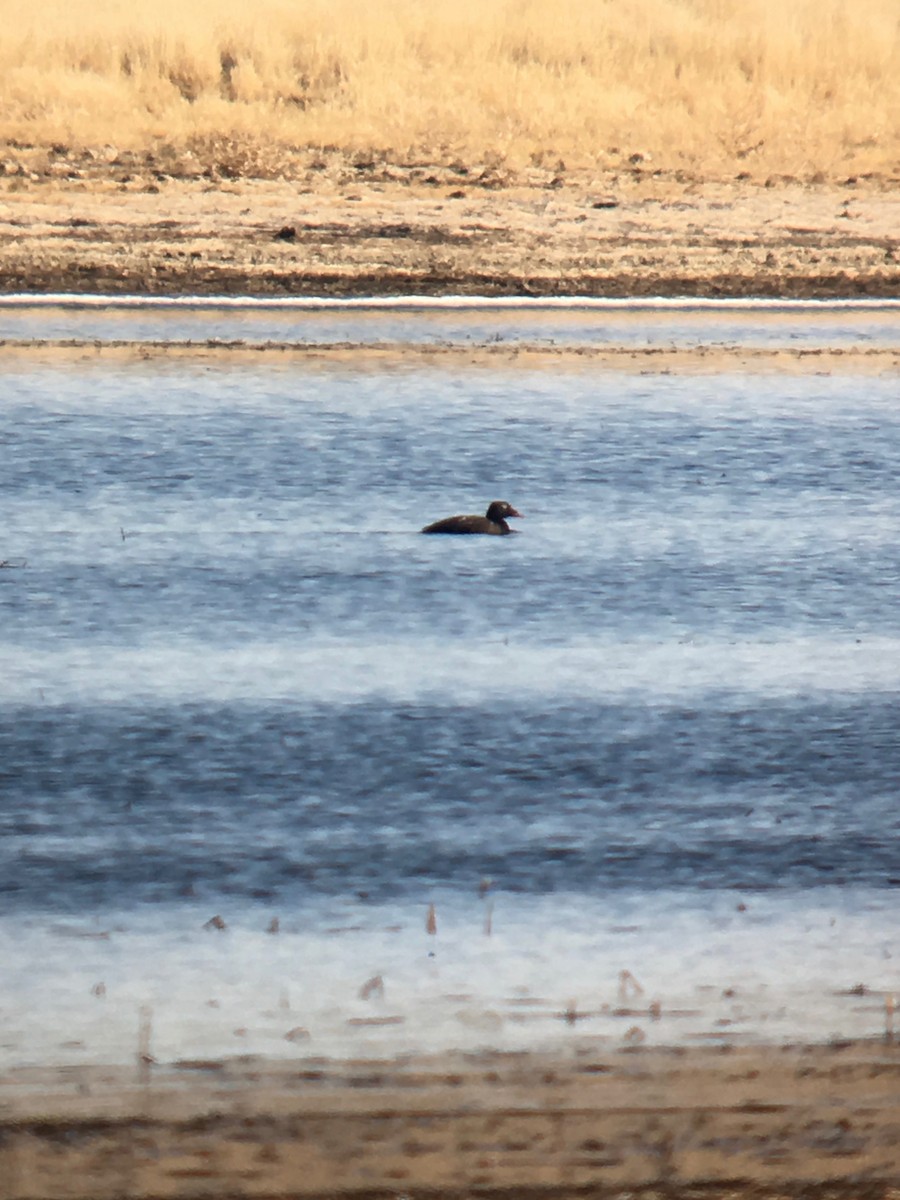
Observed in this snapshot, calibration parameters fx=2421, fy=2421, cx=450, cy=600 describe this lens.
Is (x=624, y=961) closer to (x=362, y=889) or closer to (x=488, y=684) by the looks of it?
(x=362, y=889)

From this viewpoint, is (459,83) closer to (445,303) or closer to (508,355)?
(445,303)

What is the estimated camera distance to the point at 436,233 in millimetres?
Result: 20406

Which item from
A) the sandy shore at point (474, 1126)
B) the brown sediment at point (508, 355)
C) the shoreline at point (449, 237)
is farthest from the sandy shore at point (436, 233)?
the sandy shore at point (474, 1126)

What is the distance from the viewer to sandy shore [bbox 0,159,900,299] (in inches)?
717

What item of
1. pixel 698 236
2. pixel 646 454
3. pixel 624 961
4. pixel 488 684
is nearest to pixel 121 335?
pixel 646 454

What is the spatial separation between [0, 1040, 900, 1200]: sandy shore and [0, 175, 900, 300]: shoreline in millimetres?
13916

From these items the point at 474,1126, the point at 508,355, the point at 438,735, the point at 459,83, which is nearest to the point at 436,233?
the point at 508,355

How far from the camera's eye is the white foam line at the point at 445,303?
16812mm

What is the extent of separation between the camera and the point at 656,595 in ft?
26.2

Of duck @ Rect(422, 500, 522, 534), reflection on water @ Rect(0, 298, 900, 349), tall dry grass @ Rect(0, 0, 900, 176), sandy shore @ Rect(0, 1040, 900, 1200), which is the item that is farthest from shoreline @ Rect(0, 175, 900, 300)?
sandy shore @ Rect(0, 1040, 900, 1200)

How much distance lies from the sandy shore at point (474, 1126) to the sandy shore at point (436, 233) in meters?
14.1

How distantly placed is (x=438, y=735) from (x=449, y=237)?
14495mm

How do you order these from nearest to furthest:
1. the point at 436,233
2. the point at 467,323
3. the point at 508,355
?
1. the point at 508,355
2. the point at 467,323
3. the point at 436,233

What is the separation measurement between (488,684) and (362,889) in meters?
1.90
